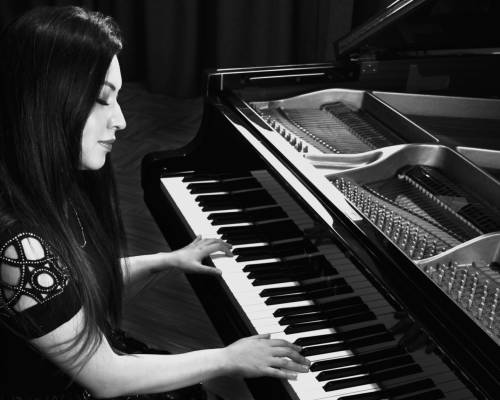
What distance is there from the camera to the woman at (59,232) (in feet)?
3.59

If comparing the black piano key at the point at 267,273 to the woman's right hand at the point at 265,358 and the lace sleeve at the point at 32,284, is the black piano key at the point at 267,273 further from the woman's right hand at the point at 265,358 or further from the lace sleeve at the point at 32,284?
the lace sleeve at the point at 32,284

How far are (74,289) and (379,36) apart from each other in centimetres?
136

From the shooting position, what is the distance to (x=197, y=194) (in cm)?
191

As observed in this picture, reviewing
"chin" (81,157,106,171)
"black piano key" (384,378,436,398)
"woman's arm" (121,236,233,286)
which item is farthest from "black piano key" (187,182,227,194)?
"black piano key" (384,378,436,398)

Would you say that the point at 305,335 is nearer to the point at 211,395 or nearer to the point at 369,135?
the point at 211,395

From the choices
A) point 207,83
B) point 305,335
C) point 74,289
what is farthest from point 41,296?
point 207,83

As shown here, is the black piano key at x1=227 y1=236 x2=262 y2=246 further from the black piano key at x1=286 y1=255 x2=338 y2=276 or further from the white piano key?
the white piano key

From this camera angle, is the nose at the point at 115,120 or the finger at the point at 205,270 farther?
the finger at the point at 205,270

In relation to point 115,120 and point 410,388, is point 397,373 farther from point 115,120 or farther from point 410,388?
point 115,120

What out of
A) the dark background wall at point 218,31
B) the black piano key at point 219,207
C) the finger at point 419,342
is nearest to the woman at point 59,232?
the finger at point 419,342

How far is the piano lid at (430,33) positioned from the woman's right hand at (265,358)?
111 cm

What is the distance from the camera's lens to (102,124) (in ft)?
4.00

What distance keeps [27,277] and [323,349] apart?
0.64 meters

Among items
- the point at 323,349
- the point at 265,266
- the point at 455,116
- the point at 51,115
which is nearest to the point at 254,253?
the point at 265,266
